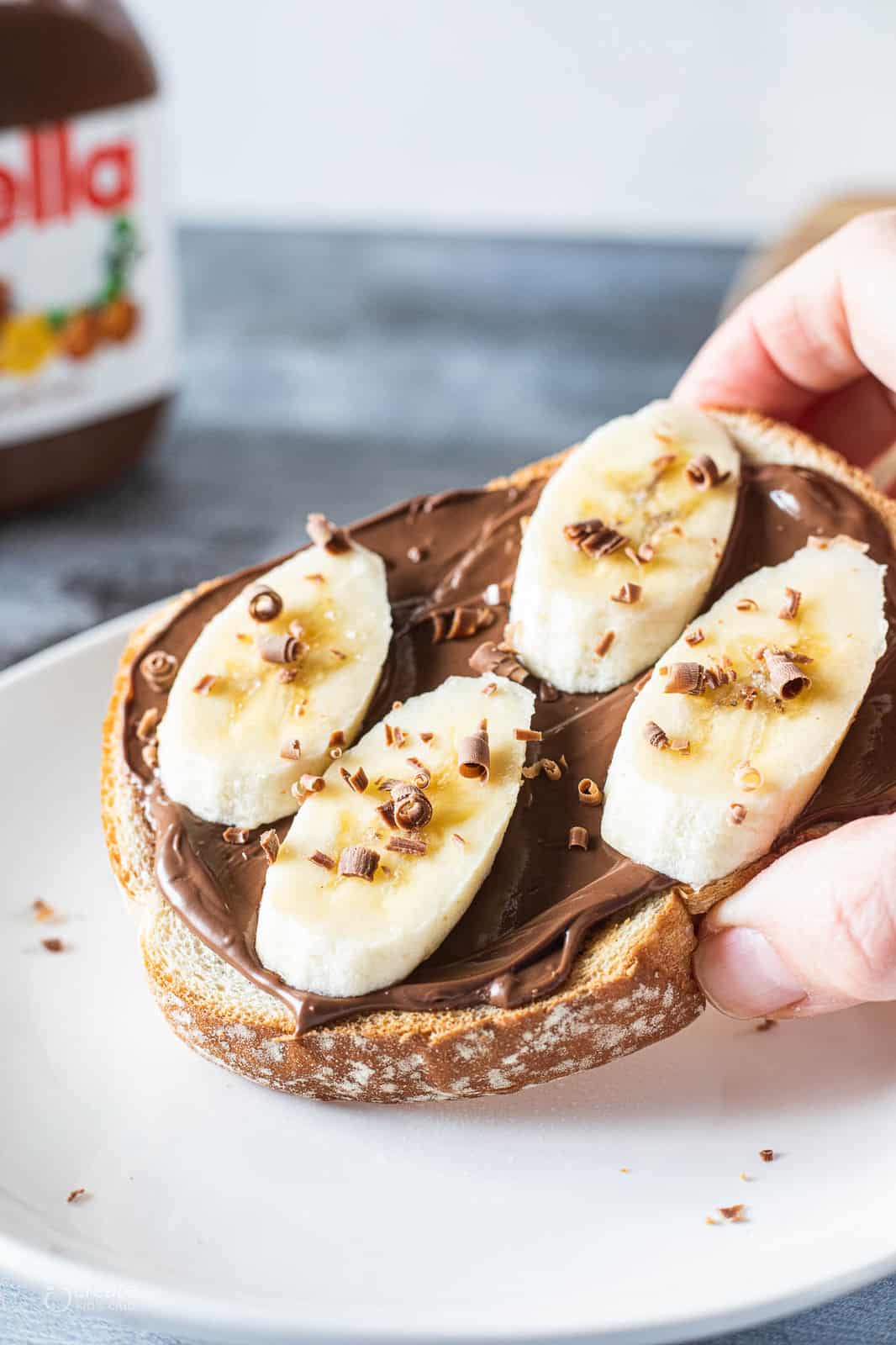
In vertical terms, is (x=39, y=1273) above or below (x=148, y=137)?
below

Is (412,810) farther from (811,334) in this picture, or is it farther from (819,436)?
(819,436)

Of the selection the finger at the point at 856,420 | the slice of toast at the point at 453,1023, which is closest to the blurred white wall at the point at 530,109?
the finger at the point at 856,420

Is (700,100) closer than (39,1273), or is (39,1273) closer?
(39,1273)

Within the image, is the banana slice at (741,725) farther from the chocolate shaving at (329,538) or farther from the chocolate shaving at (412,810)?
the chocolate shaving at (329,538)

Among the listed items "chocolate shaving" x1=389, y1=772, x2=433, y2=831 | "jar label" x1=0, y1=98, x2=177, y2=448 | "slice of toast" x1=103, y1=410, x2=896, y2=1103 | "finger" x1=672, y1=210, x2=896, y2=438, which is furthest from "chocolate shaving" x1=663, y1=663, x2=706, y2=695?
"jar label" x1=0, y1=98, x2=177, y2=448

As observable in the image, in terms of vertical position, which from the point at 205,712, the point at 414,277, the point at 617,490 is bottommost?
the point at 414,277

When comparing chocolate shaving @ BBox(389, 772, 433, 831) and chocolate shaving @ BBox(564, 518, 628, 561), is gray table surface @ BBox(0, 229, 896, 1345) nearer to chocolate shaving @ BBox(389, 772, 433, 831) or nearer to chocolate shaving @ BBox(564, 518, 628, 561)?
chocolate shaving @ BBox(564, 518, 628, 561)

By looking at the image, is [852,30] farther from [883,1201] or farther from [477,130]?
[883,1201]

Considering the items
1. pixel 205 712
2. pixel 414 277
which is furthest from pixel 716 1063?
pixel 414 277
